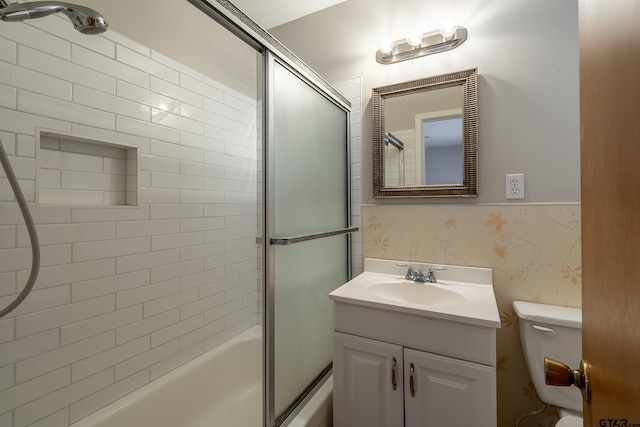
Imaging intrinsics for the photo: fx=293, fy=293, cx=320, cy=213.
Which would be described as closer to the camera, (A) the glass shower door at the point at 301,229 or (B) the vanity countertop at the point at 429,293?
(B) the vanity countertop at the point at 429,293

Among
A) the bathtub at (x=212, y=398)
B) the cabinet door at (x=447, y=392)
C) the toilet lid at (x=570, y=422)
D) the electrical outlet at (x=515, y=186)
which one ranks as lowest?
the bathtub at (x=212, y=398)

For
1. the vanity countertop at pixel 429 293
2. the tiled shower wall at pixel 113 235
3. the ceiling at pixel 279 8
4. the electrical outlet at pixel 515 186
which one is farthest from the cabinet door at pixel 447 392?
the ceiling at pixel 279 8

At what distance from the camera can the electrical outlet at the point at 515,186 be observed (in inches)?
53.2

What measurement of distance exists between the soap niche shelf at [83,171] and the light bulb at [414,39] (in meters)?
1.50

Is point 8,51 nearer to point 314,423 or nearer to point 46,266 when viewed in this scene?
point 46,266

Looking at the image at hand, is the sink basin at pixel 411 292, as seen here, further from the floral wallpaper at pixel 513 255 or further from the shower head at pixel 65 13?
the shower head at pixel 65 13

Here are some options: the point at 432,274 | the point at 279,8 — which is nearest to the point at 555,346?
the point at 432,274

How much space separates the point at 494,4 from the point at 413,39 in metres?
0.39

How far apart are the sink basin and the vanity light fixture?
1205 millimetres

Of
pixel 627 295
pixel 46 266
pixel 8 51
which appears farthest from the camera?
pixel 46 266

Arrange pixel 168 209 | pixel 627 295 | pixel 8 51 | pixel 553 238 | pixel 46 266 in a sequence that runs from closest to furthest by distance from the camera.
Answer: pixel 627 295, pixel 8 51, pixel 46 266, pixel 553 238, pixel 168 209

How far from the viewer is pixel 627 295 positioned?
34 centimetres

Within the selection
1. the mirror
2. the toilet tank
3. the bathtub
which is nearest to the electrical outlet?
the mirror

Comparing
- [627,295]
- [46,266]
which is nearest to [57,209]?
[46,266]
